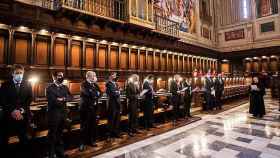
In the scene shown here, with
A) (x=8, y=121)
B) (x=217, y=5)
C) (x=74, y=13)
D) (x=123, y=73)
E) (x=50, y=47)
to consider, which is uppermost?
(x=217, y=5)

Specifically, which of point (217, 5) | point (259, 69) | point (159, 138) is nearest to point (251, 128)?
point (159, 138)

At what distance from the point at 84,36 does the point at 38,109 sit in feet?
14.6

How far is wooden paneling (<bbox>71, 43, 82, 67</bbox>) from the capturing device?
768 centimetres

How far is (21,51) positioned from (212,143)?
21.0 feet

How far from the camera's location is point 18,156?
3432mm

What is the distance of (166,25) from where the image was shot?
12.6m

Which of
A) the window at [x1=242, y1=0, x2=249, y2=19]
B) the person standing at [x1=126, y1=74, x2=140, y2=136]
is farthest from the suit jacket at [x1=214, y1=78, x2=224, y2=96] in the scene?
the window at [x1=242, y1=0, x2=249, y2=19]

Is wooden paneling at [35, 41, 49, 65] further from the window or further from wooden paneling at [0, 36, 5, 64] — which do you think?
the window

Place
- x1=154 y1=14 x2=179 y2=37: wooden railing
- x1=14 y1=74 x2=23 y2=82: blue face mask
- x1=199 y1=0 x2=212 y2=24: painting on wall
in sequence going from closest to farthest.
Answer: x1=14 y1=74 x2=23 y2=82: blue face mask
x1=154 y1=14 x2=179 y2=37: wooden railing
x1=199 y1=0 x2=212 y2=24: painting on wall

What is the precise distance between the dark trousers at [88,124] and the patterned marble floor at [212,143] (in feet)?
2.26

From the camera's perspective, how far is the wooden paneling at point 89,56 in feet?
26.8

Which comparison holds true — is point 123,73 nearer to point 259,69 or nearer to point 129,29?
point 129,29

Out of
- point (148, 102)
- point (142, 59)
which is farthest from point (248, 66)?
point (148, 102)

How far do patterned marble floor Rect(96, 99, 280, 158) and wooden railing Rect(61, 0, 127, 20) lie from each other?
5.71 meters
